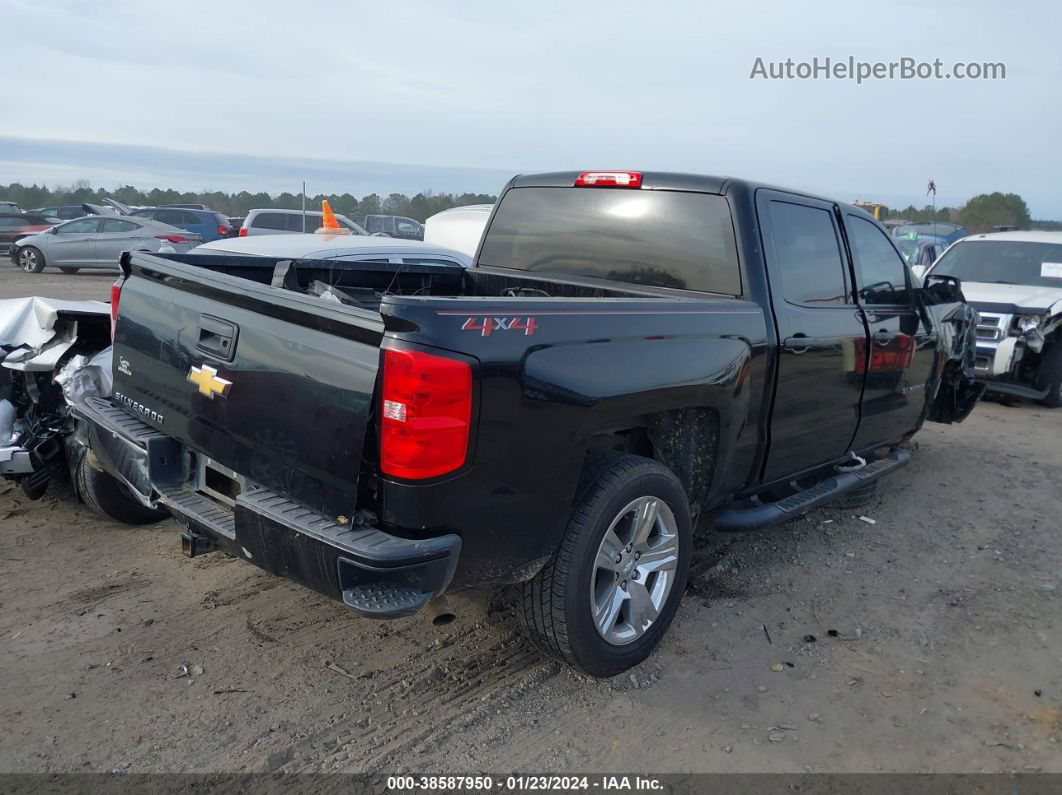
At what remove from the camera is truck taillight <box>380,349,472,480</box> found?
98.9 inches

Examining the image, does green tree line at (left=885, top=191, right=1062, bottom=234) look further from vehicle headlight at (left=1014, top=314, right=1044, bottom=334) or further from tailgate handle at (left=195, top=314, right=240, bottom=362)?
tailgate handle at (left=195, top=314, right=240, bottom=362)

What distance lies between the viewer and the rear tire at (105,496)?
14.8 ft

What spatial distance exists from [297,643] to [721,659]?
182 cm

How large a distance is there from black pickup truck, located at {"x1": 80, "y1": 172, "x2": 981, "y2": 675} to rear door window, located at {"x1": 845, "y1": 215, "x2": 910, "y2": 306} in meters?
0.03

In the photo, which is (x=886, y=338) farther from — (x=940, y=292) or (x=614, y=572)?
(x=614, y=572)

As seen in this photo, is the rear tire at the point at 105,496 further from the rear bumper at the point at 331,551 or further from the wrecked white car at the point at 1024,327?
the wrecked white car at the point at 1024,327

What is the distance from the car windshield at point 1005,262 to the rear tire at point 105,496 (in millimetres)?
8665

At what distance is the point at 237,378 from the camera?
296 cm

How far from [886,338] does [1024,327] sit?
16.4ft

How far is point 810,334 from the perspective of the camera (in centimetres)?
414

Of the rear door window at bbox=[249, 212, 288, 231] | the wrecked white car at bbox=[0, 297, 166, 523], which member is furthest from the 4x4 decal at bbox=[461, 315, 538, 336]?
the rear door window at bbox=[249, 212, 288, 231]

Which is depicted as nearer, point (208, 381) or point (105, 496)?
→ point (208, 381)

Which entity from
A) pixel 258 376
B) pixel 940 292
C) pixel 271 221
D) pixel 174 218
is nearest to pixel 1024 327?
pixel 940 292

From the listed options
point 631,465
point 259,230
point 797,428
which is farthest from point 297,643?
point 259,230
